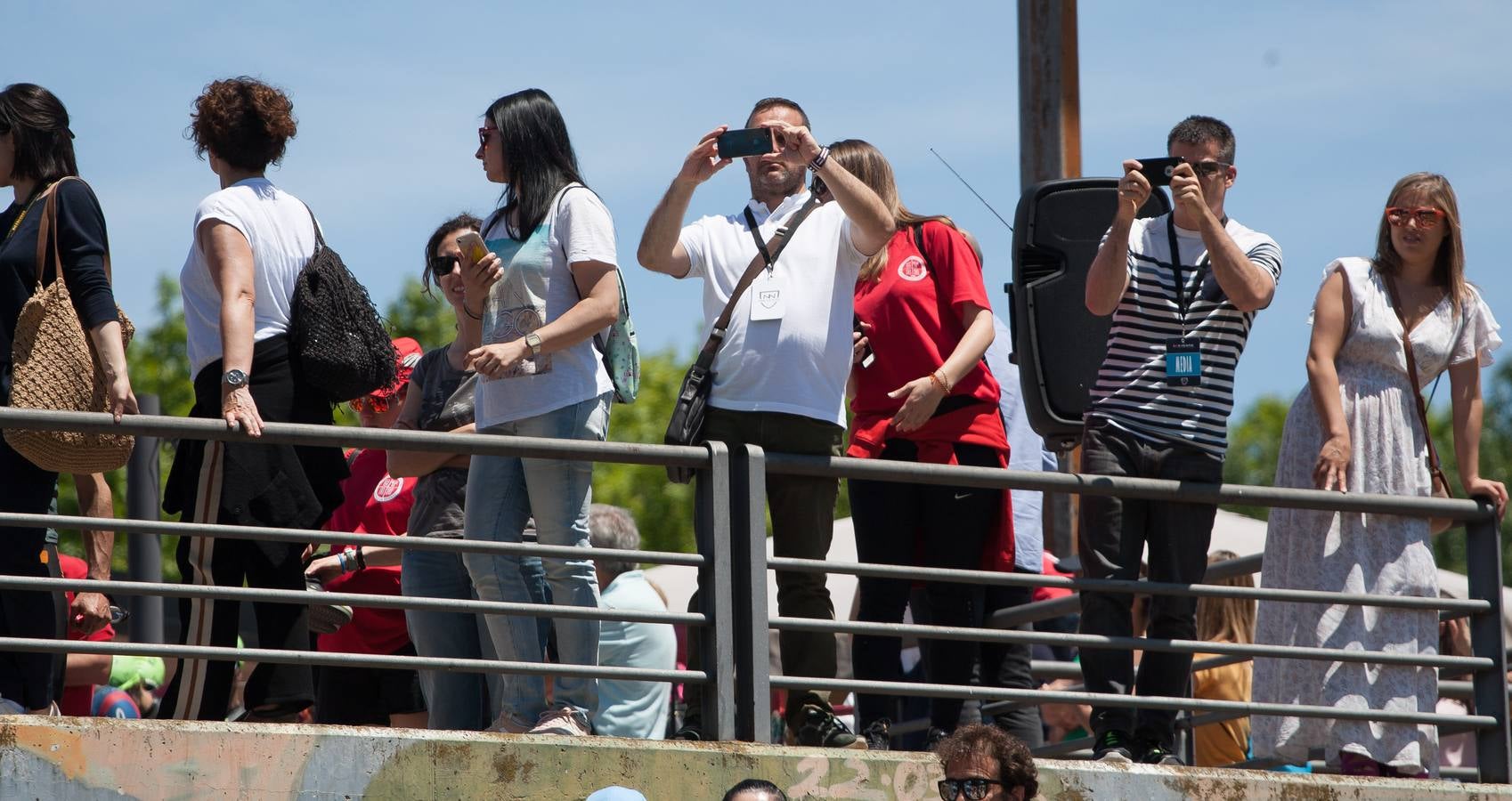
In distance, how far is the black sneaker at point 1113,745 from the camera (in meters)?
6.00

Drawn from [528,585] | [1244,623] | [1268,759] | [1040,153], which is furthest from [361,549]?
[1040,153]

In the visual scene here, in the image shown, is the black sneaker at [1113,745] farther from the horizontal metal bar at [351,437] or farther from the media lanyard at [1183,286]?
the horizontal metal bar at [351,437]

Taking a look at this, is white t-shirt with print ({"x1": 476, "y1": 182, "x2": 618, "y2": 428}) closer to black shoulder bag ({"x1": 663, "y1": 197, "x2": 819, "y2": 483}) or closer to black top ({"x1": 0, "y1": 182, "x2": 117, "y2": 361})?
black shoulder bag ({"x1": 663, "y1": 197, "x2": 819, "y2": 483})

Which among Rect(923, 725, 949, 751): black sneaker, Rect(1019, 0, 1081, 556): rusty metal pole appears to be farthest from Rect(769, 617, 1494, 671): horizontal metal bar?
Rect(1019, 0, 1081, 556): rusty metal pole

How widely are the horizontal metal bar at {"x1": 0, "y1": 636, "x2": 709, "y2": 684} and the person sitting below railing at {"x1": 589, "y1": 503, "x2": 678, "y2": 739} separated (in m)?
2.31

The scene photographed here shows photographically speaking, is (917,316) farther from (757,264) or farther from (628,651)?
(628,651)

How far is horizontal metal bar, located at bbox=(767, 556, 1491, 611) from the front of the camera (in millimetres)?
5594

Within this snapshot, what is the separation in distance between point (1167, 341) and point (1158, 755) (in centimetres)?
134

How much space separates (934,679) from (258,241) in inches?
105

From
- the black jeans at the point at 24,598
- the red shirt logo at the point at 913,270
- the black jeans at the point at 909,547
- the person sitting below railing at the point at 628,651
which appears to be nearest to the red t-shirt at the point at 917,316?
the red shirt logo at the point at 913,270

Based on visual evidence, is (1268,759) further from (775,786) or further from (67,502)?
(67,502)

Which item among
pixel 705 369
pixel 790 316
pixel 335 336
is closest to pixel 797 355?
pixel 790 316

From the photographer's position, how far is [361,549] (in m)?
6.75

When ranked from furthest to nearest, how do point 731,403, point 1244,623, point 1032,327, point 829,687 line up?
1. point 1244,623
2. point 1032,327
3. point 731,403
4. point 829,687
